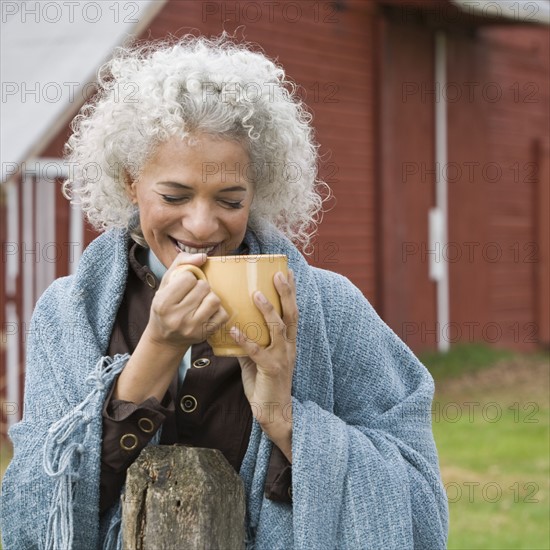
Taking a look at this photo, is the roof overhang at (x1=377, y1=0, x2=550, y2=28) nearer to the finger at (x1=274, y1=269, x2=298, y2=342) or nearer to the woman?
the woman

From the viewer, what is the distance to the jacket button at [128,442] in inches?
79.8

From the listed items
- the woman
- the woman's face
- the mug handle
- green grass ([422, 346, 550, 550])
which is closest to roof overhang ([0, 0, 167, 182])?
green grass ([422, 346, 550, 550])

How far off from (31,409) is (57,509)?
0.89 ft

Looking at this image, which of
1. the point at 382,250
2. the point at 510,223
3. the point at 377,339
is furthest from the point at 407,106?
the point at 377,339

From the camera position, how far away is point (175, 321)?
1.87 metres

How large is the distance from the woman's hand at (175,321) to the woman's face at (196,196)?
180 millimetres

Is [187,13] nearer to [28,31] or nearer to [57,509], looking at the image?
[28,31]

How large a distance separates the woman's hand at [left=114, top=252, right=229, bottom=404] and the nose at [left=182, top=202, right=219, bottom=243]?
5.8 inches

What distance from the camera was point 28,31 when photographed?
269 inches

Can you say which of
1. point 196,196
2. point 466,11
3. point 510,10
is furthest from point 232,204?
point 466,11

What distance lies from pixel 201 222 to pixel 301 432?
1.46 feet

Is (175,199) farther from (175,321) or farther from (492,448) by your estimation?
(492,448)

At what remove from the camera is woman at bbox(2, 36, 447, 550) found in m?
2.03

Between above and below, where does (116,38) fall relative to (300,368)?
above
